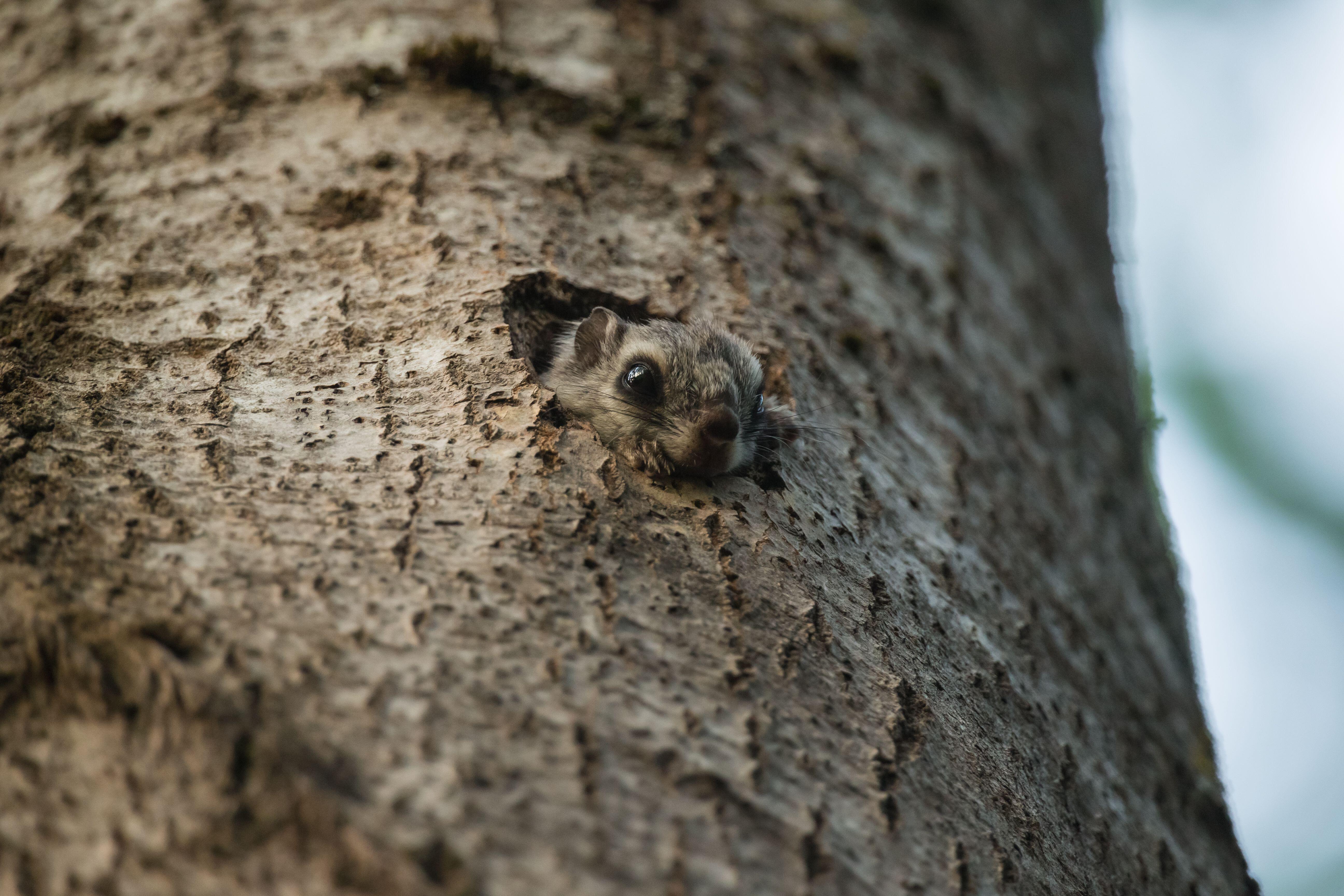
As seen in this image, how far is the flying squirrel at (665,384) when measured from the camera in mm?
2941

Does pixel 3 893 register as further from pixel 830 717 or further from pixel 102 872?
pixel 830 717

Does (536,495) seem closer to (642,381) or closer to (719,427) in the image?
(719,427)

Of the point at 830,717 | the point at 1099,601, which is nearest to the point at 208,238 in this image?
the point at 830,717

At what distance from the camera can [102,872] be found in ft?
5.08

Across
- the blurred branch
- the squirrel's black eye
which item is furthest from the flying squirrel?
the blurred branch

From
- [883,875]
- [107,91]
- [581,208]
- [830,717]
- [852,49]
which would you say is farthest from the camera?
[852,49]

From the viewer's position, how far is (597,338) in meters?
3.37

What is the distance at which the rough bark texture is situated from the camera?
168 centimetres

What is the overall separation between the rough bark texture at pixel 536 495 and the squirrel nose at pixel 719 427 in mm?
183

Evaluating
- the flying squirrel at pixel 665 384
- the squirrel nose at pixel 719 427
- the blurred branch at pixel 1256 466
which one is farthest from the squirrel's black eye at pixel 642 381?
the blurred branch at pixel 1256 466

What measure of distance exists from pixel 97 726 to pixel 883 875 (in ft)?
4.84

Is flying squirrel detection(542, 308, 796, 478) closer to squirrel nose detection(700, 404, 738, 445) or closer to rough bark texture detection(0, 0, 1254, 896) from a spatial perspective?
squirrel nose detection(700, 404, 738, 445)

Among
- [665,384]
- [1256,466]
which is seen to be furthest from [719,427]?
[1256,466]

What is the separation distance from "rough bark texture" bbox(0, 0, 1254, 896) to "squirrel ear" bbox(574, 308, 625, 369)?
187 millimetres
